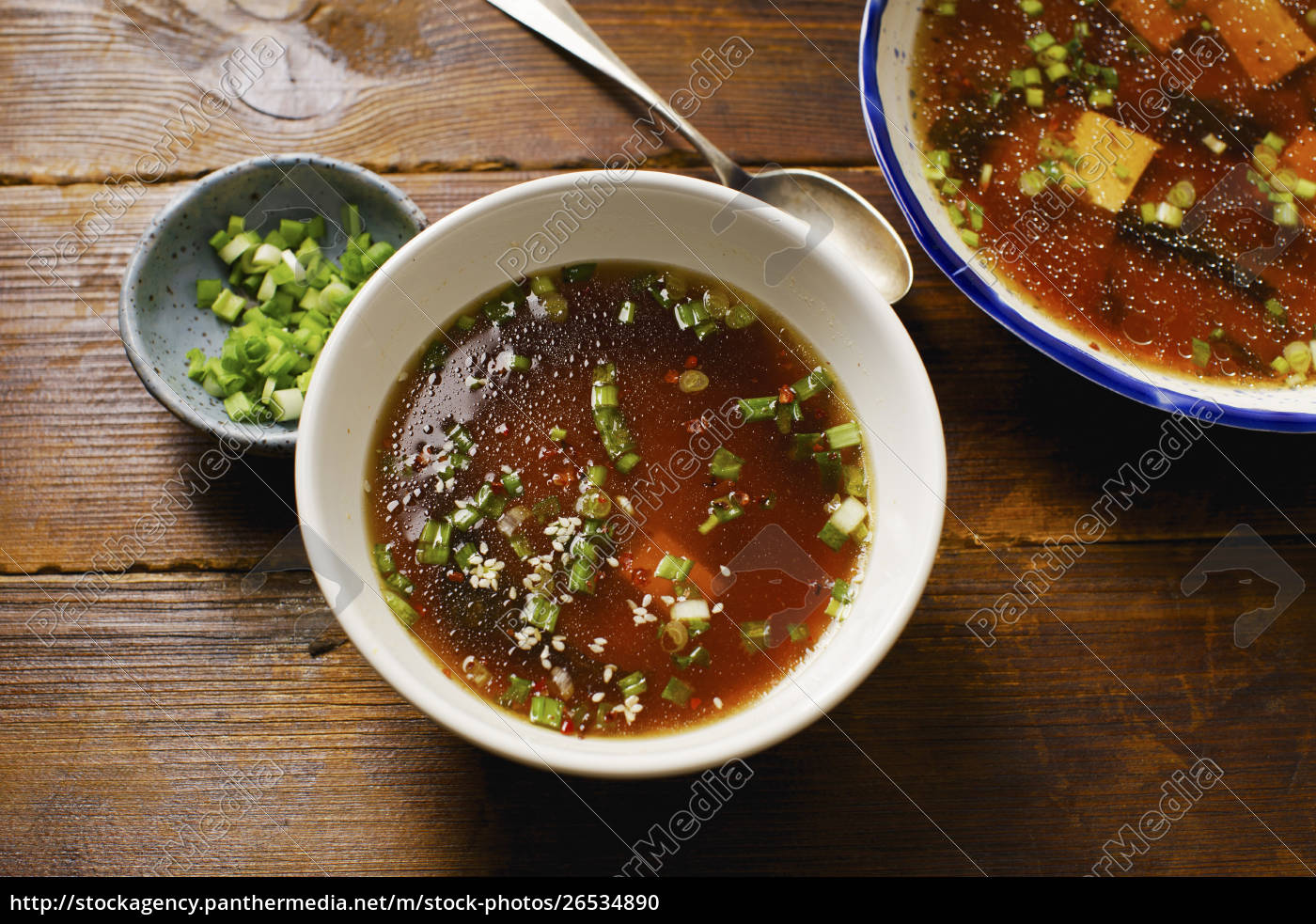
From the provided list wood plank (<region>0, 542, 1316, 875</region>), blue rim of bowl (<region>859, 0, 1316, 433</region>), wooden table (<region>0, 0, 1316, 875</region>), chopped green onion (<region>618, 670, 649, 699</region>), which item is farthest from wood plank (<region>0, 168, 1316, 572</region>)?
chopped green onion (<region>618, 670, 649, 699</region>)

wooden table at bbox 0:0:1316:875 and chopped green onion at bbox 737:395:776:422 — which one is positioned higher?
chopped green onion at bbox 737:395:776:422

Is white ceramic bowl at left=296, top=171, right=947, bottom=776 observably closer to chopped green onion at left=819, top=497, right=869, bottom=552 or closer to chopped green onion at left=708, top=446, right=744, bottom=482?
chopped green onion at left=819, top=497, right=869, bottom=552

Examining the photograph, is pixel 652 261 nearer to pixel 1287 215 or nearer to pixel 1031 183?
pixel 1031 183

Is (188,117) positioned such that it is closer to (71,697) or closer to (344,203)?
(344,203)

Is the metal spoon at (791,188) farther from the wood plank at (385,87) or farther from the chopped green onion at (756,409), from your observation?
the chopped green onion at (756,409)

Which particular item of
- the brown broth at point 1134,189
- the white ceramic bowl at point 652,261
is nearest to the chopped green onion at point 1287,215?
the brown broth at point 1134,189

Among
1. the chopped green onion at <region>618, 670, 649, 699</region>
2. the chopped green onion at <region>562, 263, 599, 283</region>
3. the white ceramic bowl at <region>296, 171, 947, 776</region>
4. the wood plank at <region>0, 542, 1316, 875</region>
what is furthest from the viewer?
the wood plank at <region>0, 542, 1316, 875</region>
